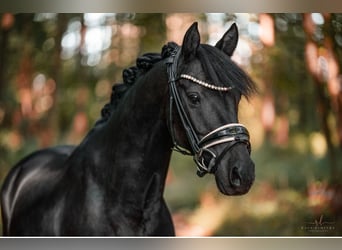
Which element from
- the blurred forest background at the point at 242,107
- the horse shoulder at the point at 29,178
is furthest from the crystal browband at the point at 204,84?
the blurred forest background at the point at 242,107

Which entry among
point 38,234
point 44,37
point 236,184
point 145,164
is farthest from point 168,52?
point 44,37

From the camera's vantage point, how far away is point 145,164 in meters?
2.01

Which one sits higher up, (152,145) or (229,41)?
(229,41)

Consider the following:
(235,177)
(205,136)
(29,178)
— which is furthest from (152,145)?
(29,178)

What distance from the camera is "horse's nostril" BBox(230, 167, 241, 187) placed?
5.70 feet

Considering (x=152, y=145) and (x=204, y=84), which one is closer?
(x=204, y=84)

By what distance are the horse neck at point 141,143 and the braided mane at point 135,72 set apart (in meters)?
0.09

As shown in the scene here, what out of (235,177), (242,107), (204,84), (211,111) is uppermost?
(242,107)

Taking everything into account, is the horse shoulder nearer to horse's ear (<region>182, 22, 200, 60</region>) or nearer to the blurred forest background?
the blurred forest background

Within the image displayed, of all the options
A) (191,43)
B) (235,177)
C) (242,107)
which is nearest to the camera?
(235,177)

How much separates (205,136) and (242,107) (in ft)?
6.55

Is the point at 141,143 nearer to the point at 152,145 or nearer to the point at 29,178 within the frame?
the point at 152,145

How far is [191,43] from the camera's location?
Answer: 186 centimetres

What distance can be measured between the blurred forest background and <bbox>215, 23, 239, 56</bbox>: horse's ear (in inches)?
54.8
